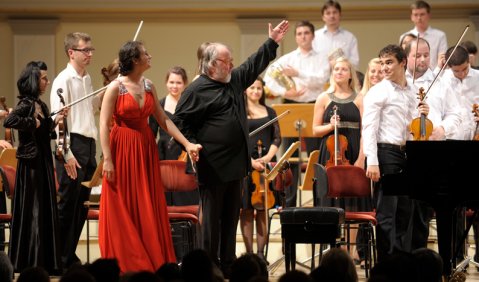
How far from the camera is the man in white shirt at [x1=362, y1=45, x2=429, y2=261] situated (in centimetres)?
641

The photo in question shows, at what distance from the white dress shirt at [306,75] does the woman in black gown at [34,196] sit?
2.93 m

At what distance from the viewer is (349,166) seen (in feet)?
21.8

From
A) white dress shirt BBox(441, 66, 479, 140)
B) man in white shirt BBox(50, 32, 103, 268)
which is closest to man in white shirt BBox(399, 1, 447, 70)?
white dress shirt BBox(441, 66, 479, 140)

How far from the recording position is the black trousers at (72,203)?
6777 mm

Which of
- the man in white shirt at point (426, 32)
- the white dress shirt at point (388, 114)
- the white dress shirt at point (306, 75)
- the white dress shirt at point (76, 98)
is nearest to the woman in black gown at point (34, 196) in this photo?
the white dress shirt at point (76, 98)

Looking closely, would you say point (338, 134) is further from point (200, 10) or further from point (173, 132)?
point (200, 10)

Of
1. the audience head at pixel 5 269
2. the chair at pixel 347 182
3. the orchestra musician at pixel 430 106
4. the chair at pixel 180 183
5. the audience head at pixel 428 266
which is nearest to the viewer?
the audience head at pixel 5 269

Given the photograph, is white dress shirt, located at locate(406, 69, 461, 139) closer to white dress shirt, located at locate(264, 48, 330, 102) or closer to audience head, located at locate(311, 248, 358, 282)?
white dress shirt, located at locate(264, 48, 330, 102)

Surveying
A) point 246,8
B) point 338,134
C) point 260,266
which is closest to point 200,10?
point 246,8

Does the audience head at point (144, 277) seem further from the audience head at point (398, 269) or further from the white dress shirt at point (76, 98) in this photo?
the white dress shirt at point (76, 98)

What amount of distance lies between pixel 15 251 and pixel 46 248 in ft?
0.64

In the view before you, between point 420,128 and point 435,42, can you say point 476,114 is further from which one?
point 435,42

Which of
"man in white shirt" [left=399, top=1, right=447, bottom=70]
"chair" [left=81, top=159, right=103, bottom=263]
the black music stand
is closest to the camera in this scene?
the black music stand

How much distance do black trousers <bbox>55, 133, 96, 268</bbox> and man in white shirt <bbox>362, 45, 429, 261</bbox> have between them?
2009 mm
